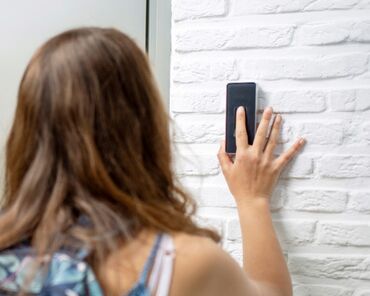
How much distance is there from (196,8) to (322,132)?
376 mm

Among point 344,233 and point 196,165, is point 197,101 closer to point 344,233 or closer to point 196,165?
point 196,165

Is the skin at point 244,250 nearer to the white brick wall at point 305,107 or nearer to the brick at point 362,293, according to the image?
the white brick wall at point 305,107

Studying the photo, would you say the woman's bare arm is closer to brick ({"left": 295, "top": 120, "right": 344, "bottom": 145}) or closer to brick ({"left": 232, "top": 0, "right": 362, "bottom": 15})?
brick ({"left": 295, "top": 120, "right": 344, "bottom": 145})

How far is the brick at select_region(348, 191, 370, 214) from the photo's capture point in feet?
3.25

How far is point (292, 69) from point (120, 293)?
59 cm

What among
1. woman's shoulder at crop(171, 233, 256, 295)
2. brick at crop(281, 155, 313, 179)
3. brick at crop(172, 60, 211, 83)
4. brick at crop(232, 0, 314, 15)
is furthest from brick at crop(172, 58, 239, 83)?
woman's shoulder at crop(171, 233, 256, 295)

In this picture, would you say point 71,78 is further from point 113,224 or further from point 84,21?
point 84,21

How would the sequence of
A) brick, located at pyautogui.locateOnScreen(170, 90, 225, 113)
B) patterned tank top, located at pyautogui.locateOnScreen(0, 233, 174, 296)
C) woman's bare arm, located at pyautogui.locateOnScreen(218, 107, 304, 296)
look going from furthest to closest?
brick, located at pyautogui.locateOnScreen(170, 90, 225, 113) → woman's bare arm, located at pyautogui.locateOnScreen(218, 107, 304, 296) → patterned tank top, located at pyautogui.locateOnScreen(0, 233, 174, 296)

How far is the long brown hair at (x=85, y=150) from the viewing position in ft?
2.18

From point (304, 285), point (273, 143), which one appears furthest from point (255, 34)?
point (304, 285)

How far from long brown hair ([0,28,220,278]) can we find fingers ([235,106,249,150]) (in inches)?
12.2

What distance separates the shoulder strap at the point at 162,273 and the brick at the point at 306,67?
1.66 ft

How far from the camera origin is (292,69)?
1.01m

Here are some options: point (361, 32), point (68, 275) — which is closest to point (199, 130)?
point (361, 32)
